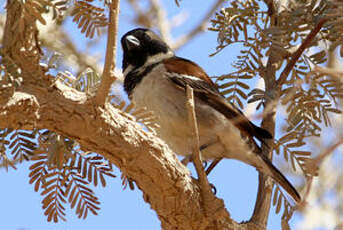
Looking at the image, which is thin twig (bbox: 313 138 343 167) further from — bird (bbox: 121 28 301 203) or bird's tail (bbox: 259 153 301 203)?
bird's tail (bbox: 259 153 301 203)

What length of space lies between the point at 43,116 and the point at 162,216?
829 millimetres

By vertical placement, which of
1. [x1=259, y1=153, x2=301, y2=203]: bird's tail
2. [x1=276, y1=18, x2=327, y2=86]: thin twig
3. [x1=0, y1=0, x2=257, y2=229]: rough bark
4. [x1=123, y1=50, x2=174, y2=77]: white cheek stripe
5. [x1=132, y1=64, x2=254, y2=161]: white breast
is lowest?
[x1=0, y1=0, x2=257, y2=229]: rough bark

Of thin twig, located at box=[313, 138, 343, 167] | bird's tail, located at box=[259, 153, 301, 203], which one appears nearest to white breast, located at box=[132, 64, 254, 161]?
bird's tail, located at box=[259, 153, 301, 203]

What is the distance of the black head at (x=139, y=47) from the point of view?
4.00m

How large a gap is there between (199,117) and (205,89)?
9.2 inches

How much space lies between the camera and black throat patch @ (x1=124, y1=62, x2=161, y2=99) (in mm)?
3431

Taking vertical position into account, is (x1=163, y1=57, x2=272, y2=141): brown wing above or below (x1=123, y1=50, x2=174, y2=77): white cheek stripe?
below

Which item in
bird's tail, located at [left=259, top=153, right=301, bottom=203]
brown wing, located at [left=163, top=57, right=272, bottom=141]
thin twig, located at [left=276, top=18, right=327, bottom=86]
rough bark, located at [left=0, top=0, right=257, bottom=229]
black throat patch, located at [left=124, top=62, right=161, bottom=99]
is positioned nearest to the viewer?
rough bark, located at [left=0, top=0, right=257, bottom=229]

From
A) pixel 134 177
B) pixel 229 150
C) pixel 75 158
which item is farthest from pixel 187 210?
pixel 229 150

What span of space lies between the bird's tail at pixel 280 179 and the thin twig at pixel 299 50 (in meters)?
0.52

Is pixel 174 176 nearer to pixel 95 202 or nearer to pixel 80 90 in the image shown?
pixel 95 202

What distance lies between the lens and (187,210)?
2412 mm

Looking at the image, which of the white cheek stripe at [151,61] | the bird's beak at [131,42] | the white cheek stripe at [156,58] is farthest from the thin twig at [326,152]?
the bird's beak at [131,42]

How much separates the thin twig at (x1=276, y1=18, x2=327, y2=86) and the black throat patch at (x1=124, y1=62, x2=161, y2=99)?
3.23ft
